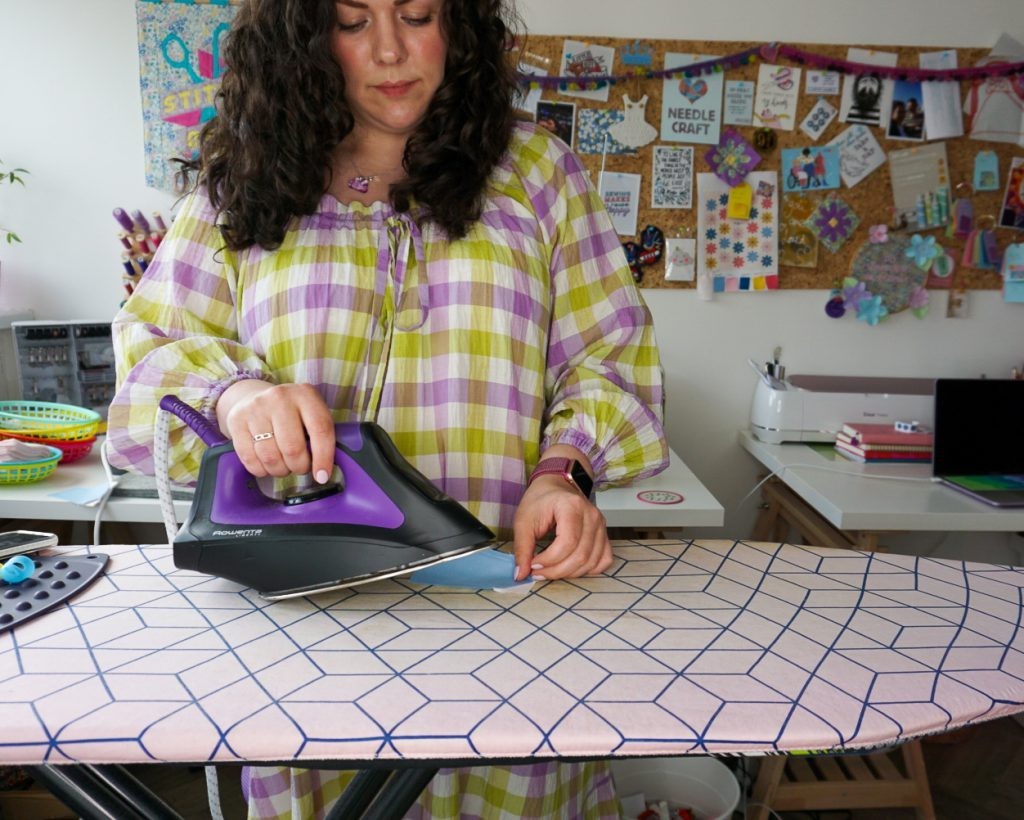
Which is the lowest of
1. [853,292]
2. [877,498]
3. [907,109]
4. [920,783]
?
[920,783]

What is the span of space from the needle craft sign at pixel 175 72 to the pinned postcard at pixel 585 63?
2.68ft

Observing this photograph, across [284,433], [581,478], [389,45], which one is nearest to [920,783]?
[581,478]

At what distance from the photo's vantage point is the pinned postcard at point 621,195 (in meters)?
2.05

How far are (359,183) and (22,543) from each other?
1.64ft

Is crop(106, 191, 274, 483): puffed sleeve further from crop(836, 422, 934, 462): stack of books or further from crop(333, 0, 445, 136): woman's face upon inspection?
crop(836, 422, 934, 462): stack of books

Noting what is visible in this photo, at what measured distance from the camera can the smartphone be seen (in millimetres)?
763

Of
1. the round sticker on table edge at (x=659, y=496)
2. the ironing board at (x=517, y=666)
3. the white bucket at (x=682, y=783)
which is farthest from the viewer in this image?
the round sticker on table edge at (x=659, y=496)

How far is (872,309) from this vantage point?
2111 millimetres

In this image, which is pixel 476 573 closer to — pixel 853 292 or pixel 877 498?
pixel 877 498

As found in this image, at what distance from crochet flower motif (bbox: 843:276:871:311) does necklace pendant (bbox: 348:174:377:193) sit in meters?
1.64

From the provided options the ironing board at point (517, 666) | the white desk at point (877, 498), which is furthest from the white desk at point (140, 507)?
the ironing board at point (517, 666)

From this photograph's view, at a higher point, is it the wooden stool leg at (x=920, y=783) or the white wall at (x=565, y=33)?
the white wall at (x=565, y=33)

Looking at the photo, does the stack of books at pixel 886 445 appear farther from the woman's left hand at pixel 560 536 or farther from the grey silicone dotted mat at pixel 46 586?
the grey silicone dotted mat at pixel 46 586

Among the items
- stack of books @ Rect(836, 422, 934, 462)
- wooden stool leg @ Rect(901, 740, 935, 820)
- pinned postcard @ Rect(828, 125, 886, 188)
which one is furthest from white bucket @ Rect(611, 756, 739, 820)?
pinned postcard @ Rect(828, 125, 886, 188)
